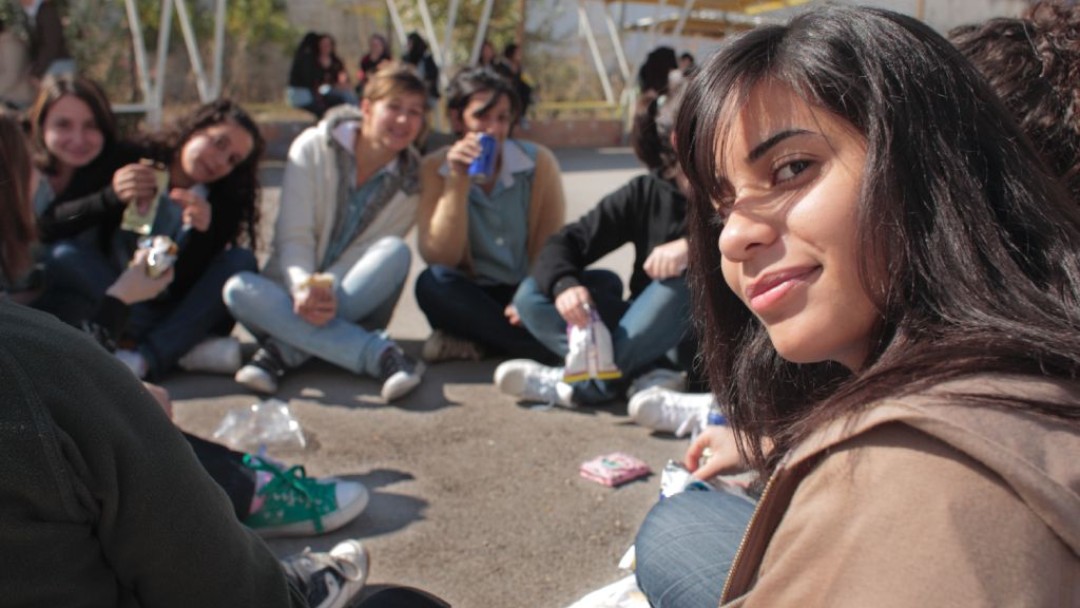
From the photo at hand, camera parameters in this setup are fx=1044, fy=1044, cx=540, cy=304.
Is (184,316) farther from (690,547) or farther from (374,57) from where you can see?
(374,57)

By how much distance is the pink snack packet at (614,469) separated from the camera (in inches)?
135

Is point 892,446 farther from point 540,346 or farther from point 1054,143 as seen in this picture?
point 540,346

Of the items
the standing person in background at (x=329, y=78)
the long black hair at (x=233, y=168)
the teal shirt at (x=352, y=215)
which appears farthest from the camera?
the standing person in background at (x=329, y=78)

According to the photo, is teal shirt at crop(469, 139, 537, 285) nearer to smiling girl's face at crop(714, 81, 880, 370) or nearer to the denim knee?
the denim knee

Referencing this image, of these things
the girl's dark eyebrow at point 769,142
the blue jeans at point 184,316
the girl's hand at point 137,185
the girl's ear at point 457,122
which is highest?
the girl's dark eyebrow at point 769,142

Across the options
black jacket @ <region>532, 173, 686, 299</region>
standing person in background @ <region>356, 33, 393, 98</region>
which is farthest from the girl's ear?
standing person in background @ <region>356, 33, 393, 98</region>

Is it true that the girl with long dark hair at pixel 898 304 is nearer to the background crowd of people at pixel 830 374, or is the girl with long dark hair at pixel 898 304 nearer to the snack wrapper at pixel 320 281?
the background crowd of people at pixel 830 374

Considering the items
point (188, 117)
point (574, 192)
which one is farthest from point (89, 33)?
point (188, 117)

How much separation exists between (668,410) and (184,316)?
2.13m

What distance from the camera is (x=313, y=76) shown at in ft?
41.9

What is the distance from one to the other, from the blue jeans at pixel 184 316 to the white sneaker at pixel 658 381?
182cm

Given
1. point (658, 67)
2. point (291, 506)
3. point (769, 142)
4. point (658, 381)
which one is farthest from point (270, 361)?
point (658, 67)

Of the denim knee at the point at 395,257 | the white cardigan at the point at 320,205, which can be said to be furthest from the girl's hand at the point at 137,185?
the denim knee at the point at 395,257

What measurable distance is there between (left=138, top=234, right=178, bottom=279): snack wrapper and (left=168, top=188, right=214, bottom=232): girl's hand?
202mm
